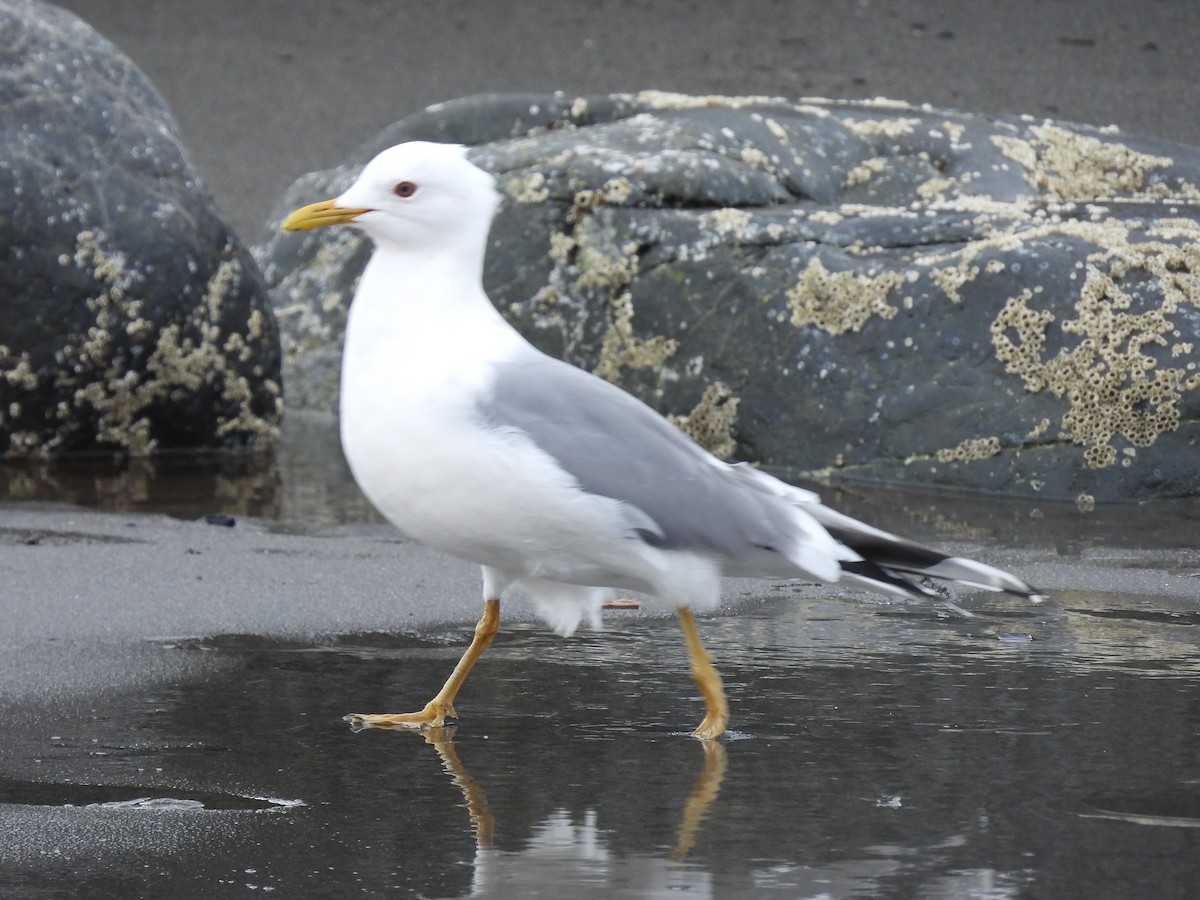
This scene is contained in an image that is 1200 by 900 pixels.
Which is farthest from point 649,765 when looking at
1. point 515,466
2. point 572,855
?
point 515,466

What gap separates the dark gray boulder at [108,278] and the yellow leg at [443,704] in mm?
3479

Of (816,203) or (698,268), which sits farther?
(816,203)

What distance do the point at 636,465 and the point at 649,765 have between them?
2.07 ft

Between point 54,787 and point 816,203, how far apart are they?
16.8 feet

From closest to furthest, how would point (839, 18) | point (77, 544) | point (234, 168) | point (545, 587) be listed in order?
point (545, 587)
point (77, 544)
point (234, 168)
point (839, 18)

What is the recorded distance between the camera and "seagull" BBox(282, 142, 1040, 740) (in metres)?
3.64

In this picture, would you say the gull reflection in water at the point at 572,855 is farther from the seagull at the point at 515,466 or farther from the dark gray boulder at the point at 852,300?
the dark gray boulder at the point at 852,300

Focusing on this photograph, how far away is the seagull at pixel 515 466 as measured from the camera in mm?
3643

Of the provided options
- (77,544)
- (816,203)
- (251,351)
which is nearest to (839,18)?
(816,203)

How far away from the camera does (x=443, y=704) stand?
3861mm

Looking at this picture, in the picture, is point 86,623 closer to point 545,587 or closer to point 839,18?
point 545,587

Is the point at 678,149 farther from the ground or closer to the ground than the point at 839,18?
closer to the ground

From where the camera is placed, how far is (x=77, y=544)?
5.42 meters

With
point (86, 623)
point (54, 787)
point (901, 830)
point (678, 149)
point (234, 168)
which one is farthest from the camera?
point (234, 168)
